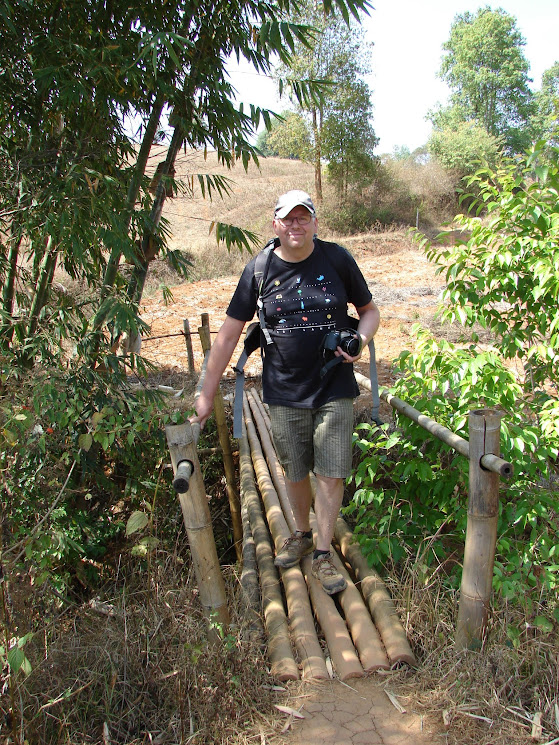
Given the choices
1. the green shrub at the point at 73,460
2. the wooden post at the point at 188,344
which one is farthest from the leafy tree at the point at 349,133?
the green shrub at the point at 73,460

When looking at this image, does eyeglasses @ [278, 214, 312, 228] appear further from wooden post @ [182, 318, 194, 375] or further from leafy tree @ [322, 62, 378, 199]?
leafy tree @ [322, 62, 378, 199]

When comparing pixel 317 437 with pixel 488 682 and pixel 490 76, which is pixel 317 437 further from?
pixel 490 76

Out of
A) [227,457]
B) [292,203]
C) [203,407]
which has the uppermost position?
[292,203]

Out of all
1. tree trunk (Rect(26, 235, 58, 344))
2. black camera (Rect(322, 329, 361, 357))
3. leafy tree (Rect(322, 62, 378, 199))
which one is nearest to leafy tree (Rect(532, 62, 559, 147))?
leafy tree (Rect(322, 62, 378, 199))

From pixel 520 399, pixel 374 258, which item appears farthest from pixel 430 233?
pixel 520 399

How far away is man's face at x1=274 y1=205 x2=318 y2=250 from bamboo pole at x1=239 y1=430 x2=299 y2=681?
1622mm

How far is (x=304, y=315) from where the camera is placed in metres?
2.47

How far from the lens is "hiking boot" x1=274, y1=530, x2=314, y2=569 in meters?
2.88

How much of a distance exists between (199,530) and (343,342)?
0.97 meters

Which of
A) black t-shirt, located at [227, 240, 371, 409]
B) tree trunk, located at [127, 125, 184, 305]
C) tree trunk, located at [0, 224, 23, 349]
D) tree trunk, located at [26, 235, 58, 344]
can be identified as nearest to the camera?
black t-shirt, located at [227, 240, 371, 409]

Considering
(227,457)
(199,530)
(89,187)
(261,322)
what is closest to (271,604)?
(199,530)

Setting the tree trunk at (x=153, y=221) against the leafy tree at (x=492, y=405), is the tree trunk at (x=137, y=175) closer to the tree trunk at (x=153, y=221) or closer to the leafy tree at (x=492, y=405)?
the tree trunk at (x=153, y=221)

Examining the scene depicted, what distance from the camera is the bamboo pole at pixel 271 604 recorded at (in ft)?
7.35

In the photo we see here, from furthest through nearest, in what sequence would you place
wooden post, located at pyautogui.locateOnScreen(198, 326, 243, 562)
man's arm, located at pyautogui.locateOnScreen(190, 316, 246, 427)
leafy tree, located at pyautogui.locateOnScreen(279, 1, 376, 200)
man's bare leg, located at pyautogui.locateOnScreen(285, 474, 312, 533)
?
1. leafy tree, located at pyautogui.locateOnScreen(279, 1, 376, 200)
2. wooden post, located at pyautogui.locateOnScreen(198, 326, 243, 562)
3. man's bare leg, located at pyautogui.locateOnScreen(285, 474, 312, 533)
4. man's arm, located at pyautogui.locateOnScreen(190, 316, 246, 427)
